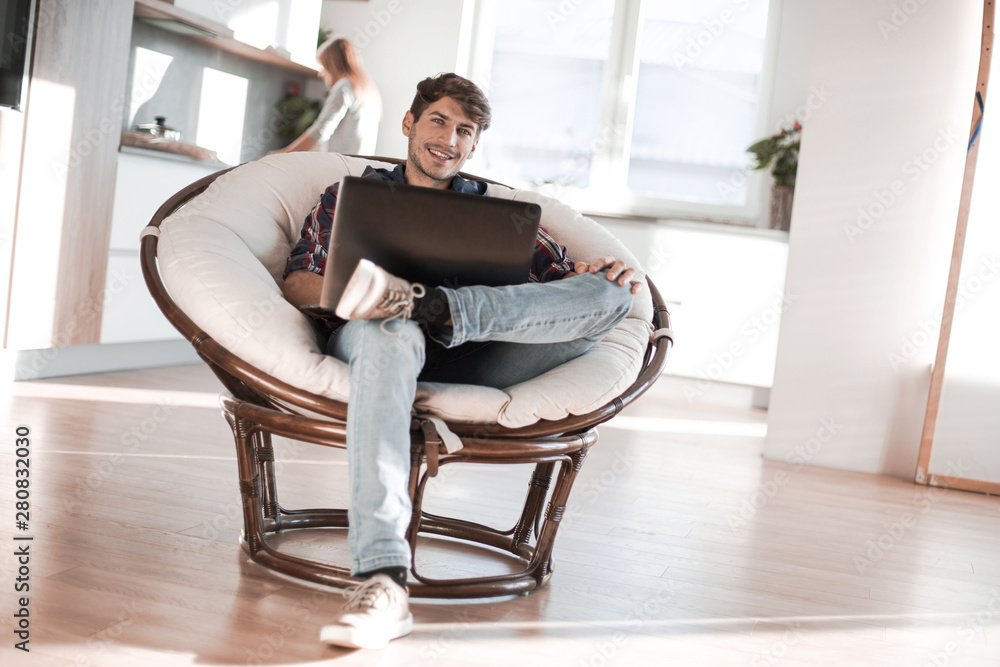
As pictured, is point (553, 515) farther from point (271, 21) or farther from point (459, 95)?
point (271, 21)

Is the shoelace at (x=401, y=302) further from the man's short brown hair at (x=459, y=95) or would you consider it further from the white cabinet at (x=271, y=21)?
the white cabinet at (x=271, y=21)

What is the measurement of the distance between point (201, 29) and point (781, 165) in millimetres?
2873

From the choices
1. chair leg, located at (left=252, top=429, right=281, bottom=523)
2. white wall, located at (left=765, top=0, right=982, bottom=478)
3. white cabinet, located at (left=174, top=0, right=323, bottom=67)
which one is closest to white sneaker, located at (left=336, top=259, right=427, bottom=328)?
chair leg, located at (left=252, top=429, right=281, bottom=523)

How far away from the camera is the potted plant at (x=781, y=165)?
4.97 meters

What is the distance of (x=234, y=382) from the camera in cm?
187

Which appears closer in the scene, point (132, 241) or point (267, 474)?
point (267, 474)

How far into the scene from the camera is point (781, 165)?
16.4ft

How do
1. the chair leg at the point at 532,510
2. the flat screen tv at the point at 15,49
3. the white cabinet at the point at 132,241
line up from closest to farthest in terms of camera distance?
1. the chair leg at the point at 532,510
2. the flat screen tv at the point at 15,49
3. the white cabinet at the point at 132,241

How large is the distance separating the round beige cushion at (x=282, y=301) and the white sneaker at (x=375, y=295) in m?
0.16

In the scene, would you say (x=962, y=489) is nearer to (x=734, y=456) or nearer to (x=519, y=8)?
(x=734, y=456)

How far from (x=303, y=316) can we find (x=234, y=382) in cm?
21

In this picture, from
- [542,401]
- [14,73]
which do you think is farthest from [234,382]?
[14,73]

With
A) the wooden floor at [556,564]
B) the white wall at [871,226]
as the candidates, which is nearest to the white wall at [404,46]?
the white wall at [871,226]

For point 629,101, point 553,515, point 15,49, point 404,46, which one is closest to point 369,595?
Result: point 553,515
